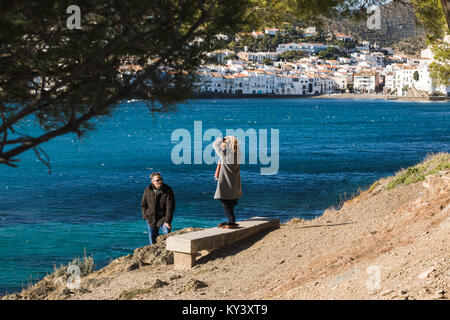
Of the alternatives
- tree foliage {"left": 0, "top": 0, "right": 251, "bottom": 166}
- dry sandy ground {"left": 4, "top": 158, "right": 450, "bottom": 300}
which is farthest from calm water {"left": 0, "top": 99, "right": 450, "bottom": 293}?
dry sandy ground {"left": 4, "top": 158, "right": 450, "bottom": 300}

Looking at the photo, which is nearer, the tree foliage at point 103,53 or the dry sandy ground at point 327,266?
the tree foliage at point 103,53

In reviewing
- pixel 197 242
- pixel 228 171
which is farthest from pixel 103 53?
pixel 228 171

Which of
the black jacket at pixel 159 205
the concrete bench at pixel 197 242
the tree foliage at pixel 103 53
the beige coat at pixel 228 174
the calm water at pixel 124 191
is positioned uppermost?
the tree foliage at pixel 103 53

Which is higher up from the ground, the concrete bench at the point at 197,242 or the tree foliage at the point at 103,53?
the tree foliage at the point at 103,53

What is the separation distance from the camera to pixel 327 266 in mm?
7027

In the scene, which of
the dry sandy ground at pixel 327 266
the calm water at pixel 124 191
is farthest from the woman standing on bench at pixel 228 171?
the calm water at pixel 124 191

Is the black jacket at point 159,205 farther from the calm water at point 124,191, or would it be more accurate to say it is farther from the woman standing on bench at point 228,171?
the calm water at point 124,191

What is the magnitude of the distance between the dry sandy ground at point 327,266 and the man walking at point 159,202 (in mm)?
767

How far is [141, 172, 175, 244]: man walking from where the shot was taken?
9.25 m

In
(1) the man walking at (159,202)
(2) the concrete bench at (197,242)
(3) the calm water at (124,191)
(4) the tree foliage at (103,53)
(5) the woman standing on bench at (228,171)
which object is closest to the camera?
(4) the tree foliage at (103,53)

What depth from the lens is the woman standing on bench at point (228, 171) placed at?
8.97 m
